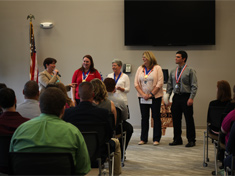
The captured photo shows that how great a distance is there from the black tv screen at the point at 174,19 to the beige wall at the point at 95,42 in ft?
0.79

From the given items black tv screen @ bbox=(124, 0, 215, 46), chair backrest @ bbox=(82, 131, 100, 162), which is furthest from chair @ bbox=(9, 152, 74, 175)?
black tv screen @ bbox=(124, 0, 215, 46)

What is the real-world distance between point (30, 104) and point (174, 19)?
5.67 metres

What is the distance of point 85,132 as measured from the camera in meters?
3.07

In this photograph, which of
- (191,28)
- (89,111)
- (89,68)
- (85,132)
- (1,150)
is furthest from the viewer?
(191,28)

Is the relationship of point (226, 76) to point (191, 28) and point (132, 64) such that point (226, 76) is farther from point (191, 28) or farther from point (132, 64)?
point (132, 64)

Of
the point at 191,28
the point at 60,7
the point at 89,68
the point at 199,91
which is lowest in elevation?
the point at 199,91

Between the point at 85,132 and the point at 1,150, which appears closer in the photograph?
A: the point at 1,150

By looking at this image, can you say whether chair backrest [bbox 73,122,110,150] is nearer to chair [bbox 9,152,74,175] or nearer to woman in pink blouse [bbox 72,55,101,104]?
chair [bbox 9,152,74,175]

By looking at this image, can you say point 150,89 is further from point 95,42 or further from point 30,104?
point 30,104

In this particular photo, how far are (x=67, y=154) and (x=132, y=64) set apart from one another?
262 inches

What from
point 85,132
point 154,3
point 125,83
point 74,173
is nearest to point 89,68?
point 125,83

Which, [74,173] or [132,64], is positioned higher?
[132,64]

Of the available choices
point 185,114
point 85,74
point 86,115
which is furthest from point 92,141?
point 185,114

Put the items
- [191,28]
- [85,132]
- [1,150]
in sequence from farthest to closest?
1. [191,28]
2. [85,132]
3. [1,150]
